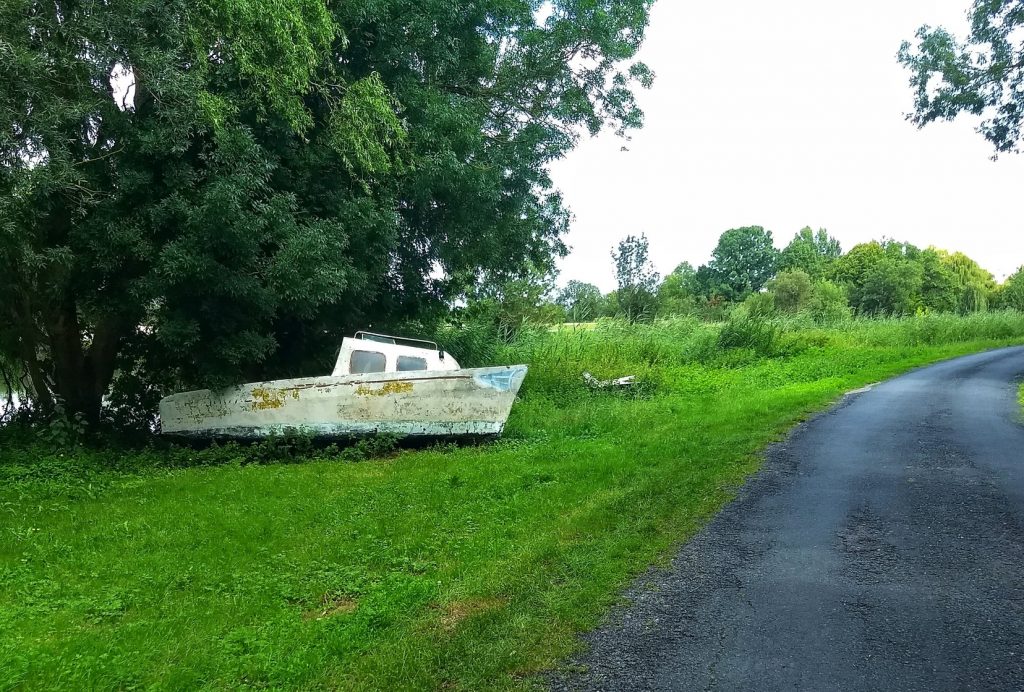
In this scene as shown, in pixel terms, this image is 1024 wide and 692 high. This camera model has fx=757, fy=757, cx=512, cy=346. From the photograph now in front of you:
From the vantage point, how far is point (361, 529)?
720 cm

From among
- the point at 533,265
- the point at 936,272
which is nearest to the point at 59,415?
the point at 533,265

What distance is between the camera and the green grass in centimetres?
433

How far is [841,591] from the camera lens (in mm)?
5117

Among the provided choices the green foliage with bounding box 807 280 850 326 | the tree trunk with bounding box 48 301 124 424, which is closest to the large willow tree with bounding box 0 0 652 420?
the tree trunk with bounding box 48 301 124 424

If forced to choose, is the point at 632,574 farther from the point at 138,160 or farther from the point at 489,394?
the point at 138,160

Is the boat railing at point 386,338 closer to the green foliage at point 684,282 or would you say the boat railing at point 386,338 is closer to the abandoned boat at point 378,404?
the abandoned boat at point 378,404

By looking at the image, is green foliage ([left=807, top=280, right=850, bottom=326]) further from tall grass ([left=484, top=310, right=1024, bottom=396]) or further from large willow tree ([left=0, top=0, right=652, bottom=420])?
large willow tree ([left=0, top=0, right=652, bottom=420])

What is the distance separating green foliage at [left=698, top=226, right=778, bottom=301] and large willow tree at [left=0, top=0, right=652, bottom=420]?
3008 inches

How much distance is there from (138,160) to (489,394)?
6.46 m

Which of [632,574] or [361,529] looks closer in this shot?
[632,574]

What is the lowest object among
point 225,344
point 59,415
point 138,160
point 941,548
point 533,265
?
point 941,548

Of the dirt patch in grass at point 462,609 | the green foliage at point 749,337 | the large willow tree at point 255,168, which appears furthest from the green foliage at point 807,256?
the dirt patch in grass at point 462,609

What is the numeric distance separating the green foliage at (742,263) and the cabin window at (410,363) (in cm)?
8034

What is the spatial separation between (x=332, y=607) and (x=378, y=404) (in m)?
6.52
